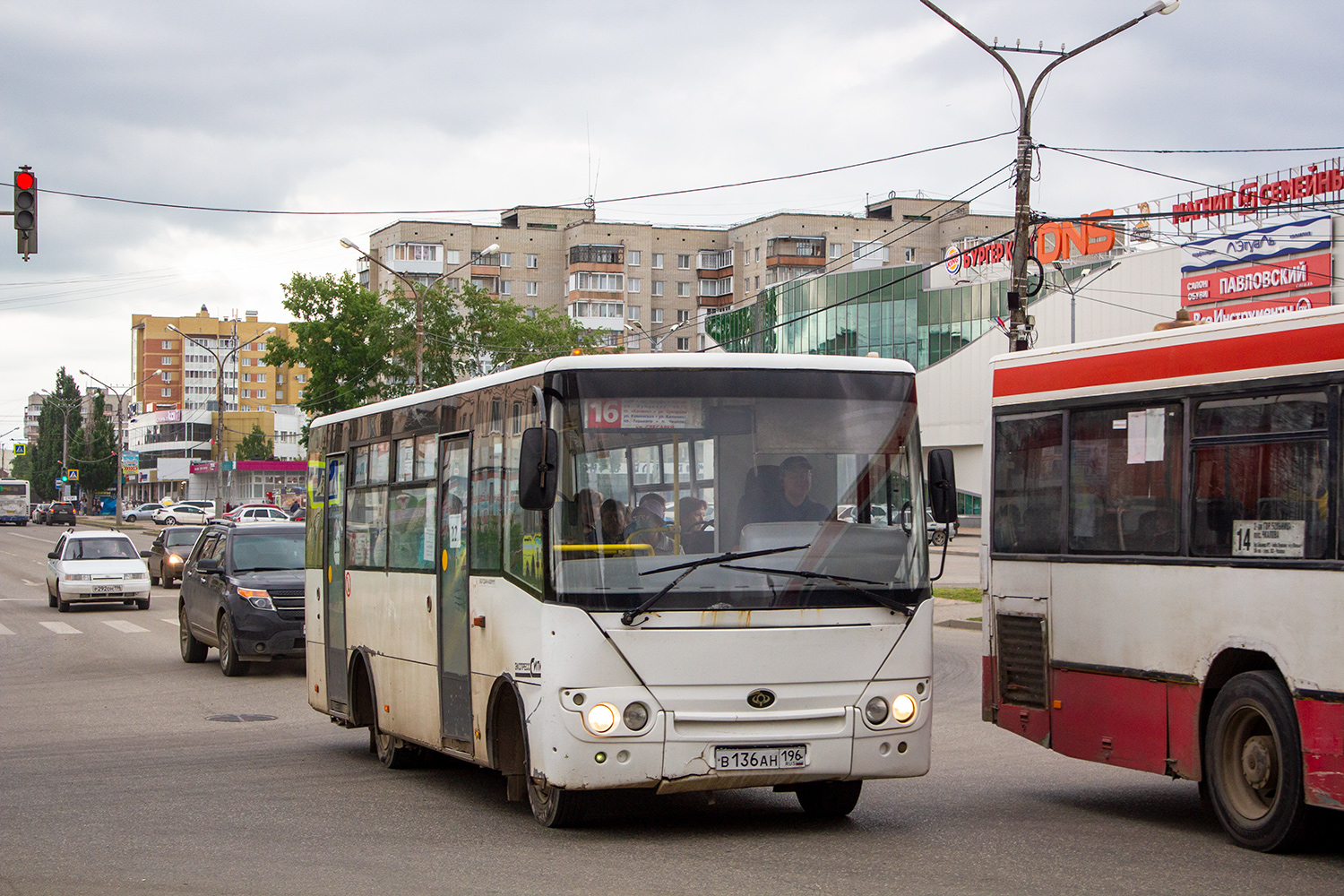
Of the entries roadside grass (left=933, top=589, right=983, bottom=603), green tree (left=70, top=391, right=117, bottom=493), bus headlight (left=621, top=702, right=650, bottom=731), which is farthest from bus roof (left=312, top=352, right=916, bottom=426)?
green tree (left=70, top=391, right=117, bottom=493)

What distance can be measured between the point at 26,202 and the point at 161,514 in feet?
249

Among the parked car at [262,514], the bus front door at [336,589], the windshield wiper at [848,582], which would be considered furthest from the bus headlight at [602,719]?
the parked car at [262,514]

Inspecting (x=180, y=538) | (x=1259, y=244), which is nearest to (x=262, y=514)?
(x=180, y=538)

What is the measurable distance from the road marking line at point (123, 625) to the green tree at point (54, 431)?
395 ft

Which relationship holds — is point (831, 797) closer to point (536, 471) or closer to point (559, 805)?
point (559, 805)

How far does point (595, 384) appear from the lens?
25.9 ft

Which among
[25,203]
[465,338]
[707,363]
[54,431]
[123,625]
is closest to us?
[707,363]

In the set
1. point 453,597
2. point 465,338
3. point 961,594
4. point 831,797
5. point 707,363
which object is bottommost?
point 961,594

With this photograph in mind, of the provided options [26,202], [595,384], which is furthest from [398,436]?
[26,202]

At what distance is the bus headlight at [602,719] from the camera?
7.52 m

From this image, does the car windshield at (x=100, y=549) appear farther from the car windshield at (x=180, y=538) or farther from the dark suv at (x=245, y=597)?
the dark suv at (x=245, y=597)

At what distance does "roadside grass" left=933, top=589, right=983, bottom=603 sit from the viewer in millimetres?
29016

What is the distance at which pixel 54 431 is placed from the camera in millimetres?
143375

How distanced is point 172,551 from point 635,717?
107 feet
